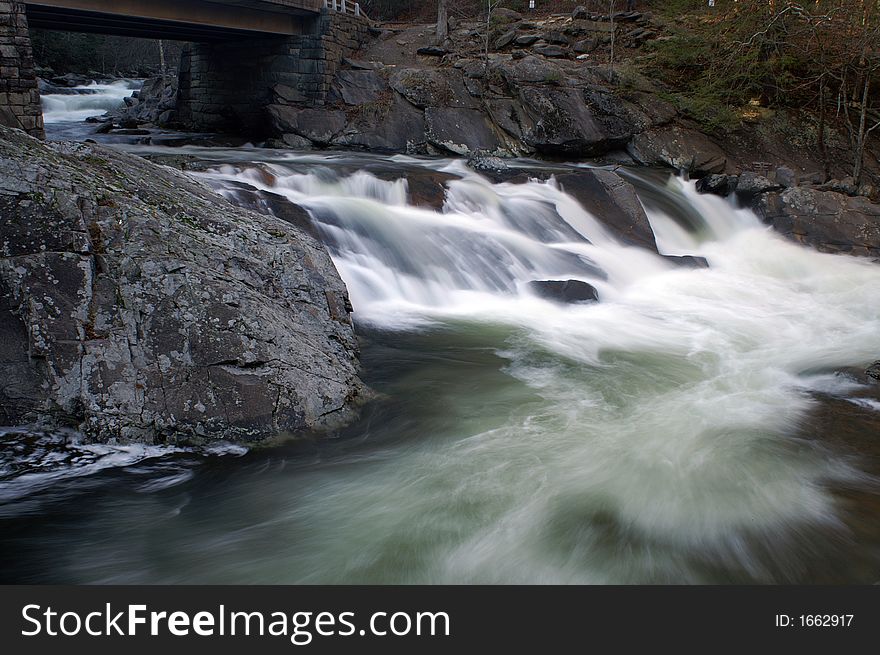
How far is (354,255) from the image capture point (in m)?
9.98

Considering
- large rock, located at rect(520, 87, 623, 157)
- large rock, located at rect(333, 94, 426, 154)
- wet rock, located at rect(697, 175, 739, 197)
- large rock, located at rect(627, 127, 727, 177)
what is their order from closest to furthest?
wet rock, located at rect(697, 175, 739, 197)
large rock, located at rect(627, 127, 727, 177)
large rock, located at rect(520, 87, 623, 157)
large rock, located at rect(333, 94, 426, 154)

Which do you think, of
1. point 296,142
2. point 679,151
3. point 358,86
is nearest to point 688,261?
point 679,151

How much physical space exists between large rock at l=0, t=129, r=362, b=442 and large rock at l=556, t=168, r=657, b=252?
7787 millimetres

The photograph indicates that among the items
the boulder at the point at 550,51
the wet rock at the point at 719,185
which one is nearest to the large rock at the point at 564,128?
the wet rock at the point at 719,185

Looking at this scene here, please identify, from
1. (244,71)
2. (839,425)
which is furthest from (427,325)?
(244,71)

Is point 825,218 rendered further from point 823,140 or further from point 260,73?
point 260,73

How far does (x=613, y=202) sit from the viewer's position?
13344mm

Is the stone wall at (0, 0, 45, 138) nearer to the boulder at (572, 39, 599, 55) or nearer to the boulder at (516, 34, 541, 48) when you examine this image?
the boulder at (516, 34, 541, 48)

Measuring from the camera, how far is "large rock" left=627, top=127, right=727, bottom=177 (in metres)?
17.7

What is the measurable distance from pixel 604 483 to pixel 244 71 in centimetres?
1964

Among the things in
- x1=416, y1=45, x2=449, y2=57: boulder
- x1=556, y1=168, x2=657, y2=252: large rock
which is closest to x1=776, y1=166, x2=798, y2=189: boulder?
x1=556, y1=168, x2=657, y2=252: large rock

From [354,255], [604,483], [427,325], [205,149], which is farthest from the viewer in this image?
→ [205,149]

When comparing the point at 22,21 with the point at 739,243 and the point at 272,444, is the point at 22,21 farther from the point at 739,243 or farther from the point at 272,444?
the point at 739,243

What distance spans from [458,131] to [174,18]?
272 inches
